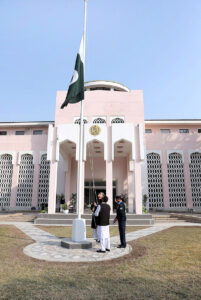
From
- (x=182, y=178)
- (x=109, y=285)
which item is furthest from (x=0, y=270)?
(x=182, y=178)

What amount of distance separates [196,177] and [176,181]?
80.3 inches

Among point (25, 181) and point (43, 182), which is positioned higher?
point (25, 181)

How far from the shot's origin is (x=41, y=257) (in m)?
4.80

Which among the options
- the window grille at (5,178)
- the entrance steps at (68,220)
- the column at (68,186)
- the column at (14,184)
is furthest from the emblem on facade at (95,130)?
the window grille at (5,178)

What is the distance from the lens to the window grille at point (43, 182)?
19625 mm

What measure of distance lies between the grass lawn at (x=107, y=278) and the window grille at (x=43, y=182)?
14881 mm

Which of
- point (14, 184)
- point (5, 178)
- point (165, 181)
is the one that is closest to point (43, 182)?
point (14, 184)

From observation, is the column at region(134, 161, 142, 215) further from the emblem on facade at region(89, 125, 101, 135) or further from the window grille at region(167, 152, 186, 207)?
the window grille at region(167, 152, 186, 207)

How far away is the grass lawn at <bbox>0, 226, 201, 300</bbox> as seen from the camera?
2951mm

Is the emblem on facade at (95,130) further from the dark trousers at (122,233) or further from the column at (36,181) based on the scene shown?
the column at (36,181)

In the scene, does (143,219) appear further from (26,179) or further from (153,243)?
(26,179)

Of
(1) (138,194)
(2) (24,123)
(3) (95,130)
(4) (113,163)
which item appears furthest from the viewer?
(2) (24,123)

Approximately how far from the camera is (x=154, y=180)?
19625 millimetres

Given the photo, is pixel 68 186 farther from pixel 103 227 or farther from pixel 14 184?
pixel 103 227
